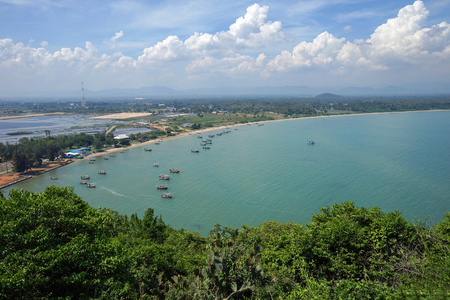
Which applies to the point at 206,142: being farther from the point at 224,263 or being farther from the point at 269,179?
the point at 224,263

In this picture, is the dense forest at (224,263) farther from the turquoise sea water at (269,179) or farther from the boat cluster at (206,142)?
the boat cluster at (206,142)

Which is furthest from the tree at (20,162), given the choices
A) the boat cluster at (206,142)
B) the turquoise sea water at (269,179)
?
the boat cluster at (206,142)

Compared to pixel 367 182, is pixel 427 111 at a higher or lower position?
higher

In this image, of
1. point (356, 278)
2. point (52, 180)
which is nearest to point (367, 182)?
point (356, 278)

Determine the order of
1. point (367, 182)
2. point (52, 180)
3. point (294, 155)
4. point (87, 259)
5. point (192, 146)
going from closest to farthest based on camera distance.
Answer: point (87, 259)
point (367, 182)
point (52, 180)
point (294, 155)
point (192, 146)

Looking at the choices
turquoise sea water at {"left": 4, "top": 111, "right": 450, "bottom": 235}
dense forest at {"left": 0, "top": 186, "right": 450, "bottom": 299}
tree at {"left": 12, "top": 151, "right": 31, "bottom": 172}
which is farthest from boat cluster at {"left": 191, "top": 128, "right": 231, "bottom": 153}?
dense forest at {"left": 0, "top": 186, "right": 450, "bottom": 299}

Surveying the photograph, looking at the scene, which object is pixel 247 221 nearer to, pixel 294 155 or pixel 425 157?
pixel 294 155
